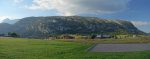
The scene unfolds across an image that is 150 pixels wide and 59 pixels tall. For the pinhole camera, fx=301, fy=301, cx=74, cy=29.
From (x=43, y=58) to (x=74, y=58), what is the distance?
125 inches

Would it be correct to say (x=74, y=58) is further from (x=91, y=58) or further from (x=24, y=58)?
(x=24, y=58)

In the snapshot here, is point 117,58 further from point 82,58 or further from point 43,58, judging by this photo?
point 43,58

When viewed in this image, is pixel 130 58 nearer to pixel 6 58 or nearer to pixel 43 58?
pixel 43 58

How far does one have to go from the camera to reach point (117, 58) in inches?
1185

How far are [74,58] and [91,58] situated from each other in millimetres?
1785

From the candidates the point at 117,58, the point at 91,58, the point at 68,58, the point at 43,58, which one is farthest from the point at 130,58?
the point at 43,58

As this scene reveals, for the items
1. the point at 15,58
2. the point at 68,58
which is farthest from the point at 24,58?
the point at 68,58

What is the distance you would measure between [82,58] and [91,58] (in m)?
1.01

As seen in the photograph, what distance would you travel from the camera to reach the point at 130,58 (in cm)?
3020

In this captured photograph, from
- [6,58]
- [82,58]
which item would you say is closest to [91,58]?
[82,58]

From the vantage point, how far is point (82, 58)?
102 feet

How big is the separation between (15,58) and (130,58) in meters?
11.7

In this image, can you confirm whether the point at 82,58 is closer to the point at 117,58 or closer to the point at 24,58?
the point at 117,58

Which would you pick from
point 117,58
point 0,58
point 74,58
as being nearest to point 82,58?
point 74,58
